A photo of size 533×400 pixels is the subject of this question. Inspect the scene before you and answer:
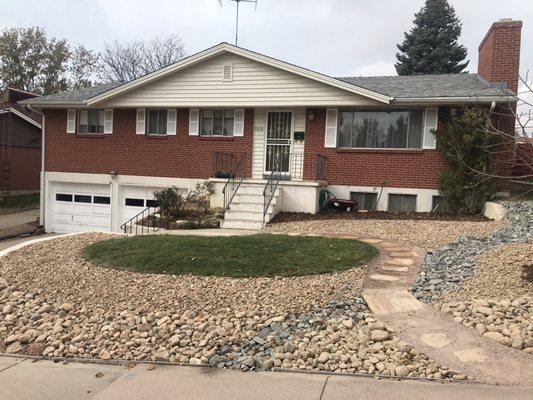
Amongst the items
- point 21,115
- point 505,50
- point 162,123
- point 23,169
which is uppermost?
point 505,50

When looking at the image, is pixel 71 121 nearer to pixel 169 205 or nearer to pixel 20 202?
pixel 169 205

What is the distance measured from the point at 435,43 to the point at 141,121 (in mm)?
25162

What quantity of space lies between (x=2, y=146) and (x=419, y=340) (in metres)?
27.2

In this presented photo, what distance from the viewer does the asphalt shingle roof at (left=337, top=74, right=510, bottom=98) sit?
12.7m

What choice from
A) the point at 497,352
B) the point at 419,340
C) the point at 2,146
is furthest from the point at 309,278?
the point at 2,146

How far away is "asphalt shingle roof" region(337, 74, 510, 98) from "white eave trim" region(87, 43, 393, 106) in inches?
29.8

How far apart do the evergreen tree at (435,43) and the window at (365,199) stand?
22577 millimetres

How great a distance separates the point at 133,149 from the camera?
16438 millimetres

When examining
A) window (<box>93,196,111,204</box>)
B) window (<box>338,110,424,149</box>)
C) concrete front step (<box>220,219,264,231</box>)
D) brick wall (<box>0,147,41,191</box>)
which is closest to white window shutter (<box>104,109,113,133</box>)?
window (<box>93,196,111,204</box>)

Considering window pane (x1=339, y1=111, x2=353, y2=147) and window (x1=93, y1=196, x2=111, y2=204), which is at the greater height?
window pane (x1=339, y1=111, x2=353, y2=147)

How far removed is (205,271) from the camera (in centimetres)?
693

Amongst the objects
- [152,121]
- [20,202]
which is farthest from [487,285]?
[20,202]

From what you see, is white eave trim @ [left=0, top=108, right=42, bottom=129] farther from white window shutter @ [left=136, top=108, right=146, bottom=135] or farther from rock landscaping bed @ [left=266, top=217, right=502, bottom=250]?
rock landscaping bed @ [left=266, top=217, right=502, bottom=250]

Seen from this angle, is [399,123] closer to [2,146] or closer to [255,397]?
[255,397]
